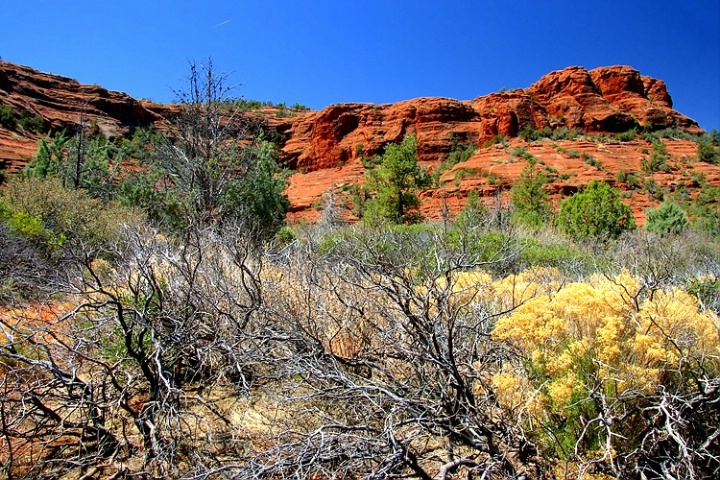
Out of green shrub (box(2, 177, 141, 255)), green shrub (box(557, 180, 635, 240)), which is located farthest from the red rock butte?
green shrub (box(2, 177, 141, 255))

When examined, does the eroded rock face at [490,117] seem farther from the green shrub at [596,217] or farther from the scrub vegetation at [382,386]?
the scrub vegetation at [382,386]

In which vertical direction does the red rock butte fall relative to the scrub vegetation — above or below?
above

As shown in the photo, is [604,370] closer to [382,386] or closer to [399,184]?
[382,386]

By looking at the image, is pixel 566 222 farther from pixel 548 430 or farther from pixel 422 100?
pixel 422 100

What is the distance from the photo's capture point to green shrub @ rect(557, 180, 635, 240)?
17.4m

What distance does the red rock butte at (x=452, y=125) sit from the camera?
141ft

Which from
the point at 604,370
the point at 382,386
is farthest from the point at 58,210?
the point at 604,370

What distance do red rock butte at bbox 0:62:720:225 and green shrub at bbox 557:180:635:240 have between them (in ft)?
66.8

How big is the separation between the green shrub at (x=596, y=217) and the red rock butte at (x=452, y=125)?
20.4 m

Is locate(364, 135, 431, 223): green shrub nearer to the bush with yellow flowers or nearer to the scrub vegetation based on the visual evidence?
the scrub vegetation

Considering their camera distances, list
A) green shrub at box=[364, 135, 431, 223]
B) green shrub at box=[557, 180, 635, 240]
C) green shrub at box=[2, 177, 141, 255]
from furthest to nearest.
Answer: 1. green shrub at box=[364, 135, 431, 223]
2. green shrub at box=[557, 180, 635, 240]
3. green shrub at box=[2, 177, 141, 255]

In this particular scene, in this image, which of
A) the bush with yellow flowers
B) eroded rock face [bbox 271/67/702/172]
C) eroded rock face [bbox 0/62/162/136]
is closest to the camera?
the bush with yellow flowers

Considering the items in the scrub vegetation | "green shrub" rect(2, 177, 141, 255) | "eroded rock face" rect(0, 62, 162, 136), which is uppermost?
"eroded rock face" rect(0, 62, 162, 136)

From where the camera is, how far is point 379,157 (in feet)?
186
